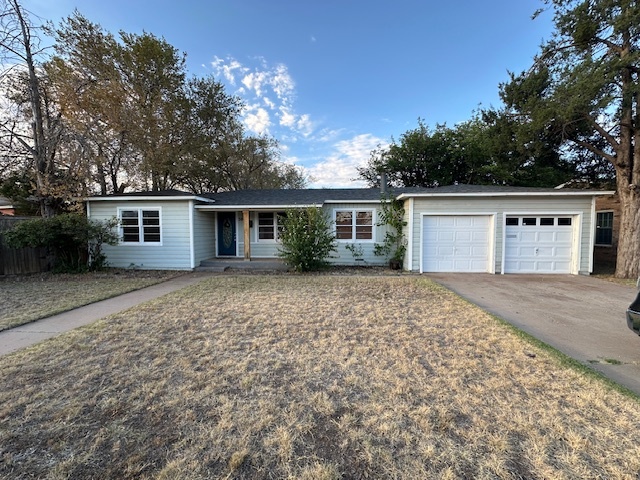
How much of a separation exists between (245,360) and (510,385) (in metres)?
→ 2.77

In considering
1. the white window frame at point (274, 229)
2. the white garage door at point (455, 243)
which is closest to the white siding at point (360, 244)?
the white garage door at point (455, 243)

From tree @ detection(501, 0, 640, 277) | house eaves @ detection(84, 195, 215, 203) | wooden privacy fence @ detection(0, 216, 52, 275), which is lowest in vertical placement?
wooden privacy fence @ detection(0, 216, 52, 275)

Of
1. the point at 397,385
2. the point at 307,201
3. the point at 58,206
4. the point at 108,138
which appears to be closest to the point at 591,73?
the point at 307,201

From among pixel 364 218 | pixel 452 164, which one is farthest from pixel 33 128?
pixel 452 164

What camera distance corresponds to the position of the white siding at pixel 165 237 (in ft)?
34.3

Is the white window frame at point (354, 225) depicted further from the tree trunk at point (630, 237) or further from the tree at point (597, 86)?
the tree trunk at point (630, 237)

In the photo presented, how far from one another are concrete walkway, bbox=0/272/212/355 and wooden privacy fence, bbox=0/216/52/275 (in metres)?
5.74

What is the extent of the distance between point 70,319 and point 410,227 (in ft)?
29.4

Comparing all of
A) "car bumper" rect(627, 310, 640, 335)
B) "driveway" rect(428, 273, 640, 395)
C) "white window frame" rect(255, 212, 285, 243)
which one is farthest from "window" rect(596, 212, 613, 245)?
"white window frame" rect(255, 212, 285, 243)

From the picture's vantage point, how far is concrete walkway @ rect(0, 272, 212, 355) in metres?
3.96

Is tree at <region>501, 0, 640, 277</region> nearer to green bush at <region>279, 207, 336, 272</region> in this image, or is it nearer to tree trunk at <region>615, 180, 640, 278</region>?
tree trunk at <region>615, 180, 640, 278</region>

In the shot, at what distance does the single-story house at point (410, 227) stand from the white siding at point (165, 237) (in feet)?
0.12

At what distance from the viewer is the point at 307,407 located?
247 centimetres

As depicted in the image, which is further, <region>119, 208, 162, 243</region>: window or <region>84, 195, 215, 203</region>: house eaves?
<region>119, 208, 162, 243</region>: window
